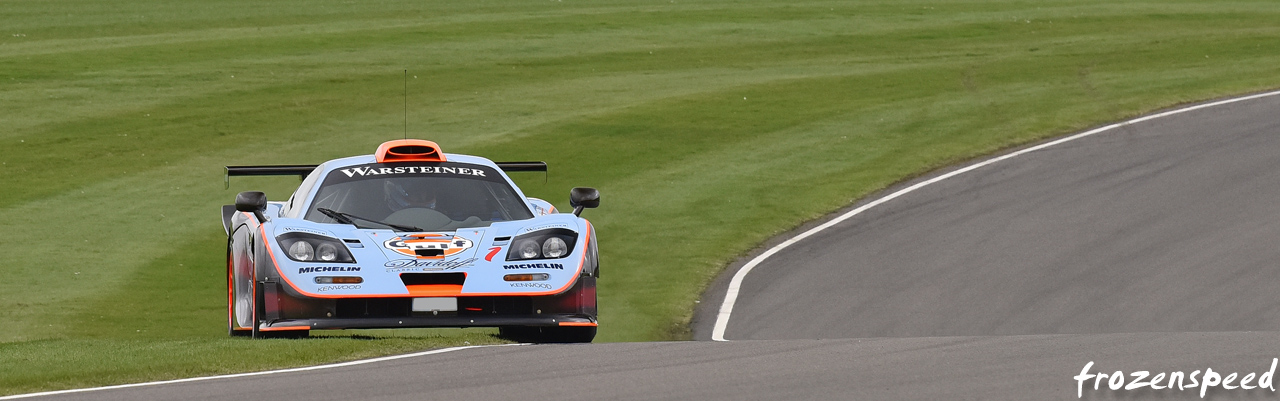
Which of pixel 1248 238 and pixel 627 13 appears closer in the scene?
pixel 1248 238

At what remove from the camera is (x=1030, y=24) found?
34.2m

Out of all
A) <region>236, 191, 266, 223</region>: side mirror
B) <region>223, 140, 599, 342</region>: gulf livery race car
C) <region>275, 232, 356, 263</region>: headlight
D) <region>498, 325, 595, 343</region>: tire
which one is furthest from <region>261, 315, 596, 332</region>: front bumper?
<region>236, 191, 266, 223</region>: side mirror

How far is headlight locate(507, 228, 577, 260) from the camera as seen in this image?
9.88 meters

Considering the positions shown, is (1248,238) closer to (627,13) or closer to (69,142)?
(69,142)

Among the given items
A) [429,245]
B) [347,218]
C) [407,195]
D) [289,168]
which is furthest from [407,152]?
[429,245]

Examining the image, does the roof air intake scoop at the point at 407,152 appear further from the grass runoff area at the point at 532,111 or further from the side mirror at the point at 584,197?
the grass runoff area at the point at 532,111

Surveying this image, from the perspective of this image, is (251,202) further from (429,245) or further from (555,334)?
(555,334)

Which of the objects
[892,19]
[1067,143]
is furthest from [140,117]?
[892,19]

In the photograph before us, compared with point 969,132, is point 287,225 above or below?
above

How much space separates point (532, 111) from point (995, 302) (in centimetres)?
1146

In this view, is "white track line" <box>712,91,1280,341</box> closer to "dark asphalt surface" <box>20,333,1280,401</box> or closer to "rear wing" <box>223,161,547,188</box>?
"rear wing" <box>223,161,547,188</box>

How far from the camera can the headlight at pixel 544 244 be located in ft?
32.4

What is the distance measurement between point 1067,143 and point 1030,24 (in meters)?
14.1

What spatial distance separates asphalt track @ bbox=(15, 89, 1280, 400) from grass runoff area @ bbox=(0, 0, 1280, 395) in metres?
0.87
